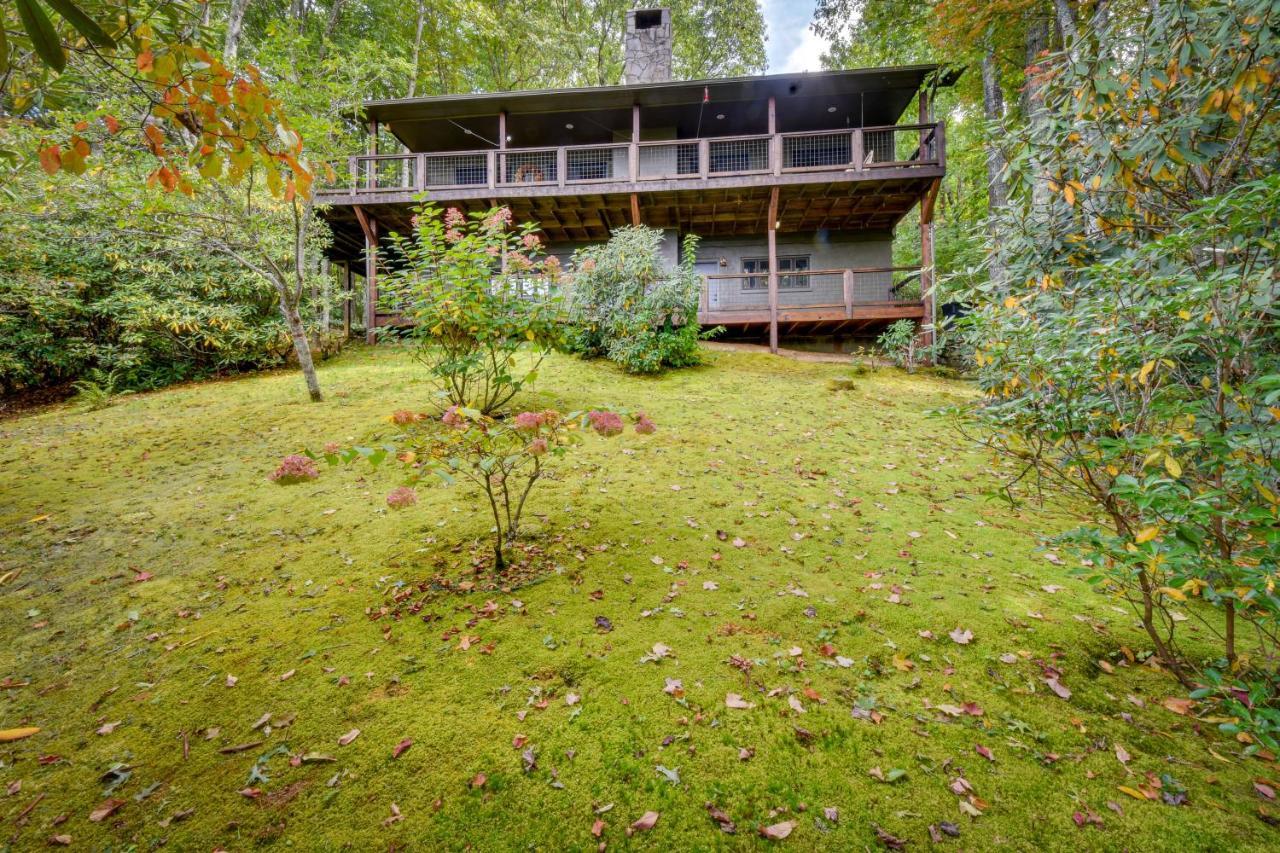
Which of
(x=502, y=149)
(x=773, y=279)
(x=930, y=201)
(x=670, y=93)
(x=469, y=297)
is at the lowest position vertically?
(x=469, y=297)

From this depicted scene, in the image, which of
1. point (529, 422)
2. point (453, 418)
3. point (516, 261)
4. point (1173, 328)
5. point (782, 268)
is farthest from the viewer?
point (782, 268)

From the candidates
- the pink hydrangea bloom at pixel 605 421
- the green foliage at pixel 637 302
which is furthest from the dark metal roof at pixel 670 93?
the pink hydrangea bloom at pixel 605 421

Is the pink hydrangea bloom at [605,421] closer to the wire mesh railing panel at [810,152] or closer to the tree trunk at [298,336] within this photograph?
the tree trunk at [298,336]

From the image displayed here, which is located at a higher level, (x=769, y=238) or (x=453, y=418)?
(x=769, y=238)

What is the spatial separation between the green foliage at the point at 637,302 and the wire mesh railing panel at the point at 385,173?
5.82 m

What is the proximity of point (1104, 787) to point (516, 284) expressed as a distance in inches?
213

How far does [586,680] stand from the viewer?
7.57 ft

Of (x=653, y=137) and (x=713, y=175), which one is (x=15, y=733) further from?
(x=653, y=137)

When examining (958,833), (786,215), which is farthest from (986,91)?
(958,833)

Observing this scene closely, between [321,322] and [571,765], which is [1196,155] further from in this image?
[321,322]

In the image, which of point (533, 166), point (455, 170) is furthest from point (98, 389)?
point (533, 166)

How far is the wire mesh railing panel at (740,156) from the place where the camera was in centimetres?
1274

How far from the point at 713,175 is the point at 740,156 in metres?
2.55

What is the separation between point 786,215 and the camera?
13.3m
